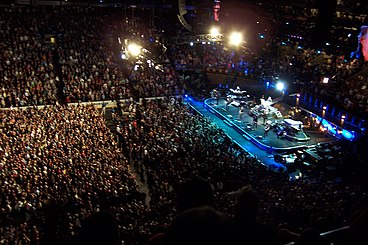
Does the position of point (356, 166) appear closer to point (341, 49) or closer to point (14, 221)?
point (341, 49)

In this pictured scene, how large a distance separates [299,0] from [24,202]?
21.0 metres

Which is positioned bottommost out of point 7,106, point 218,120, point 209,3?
point 218,120

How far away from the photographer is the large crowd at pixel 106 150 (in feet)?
35.9

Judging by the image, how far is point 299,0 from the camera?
80.1ft

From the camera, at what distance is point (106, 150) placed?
A: 1653 centimetres

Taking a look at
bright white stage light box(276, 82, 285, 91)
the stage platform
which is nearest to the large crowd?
bright white stage light box(276, 82, 285, 91)

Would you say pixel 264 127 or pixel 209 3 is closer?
pixel 264 127

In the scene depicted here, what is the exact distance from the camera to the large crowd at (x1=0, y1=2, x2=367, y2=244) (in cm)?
1095

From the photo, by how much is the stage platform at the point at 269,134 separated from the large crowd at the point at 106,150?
2.20 m

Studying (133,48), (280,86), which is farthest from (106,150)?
(280,86)

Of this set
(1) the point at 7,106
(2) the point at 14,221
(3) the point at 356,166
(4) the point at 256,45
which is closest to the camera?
(2) the point at 14,221

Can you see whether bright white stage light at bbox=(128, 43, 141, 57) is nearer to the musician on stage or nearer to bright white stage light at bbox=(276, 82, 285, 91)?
the musician on stage

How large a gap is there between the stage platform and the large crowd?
2201 millimetres

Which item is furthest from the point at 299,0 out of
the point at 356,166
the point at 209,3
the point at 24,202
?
the point at 24,202
